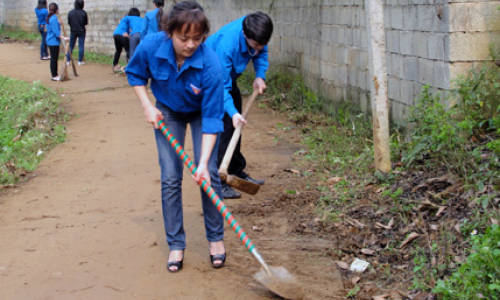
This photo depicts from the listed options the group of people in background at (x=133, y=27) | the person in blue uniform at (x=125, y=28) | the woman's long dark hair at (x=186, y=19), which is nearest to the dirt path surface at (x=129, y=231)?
the woman's long dark hair at (x=186, y=19)

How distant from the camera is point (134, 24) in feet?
41.1

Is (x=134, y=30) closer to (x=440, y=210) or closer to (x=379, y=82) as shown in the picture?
(x=379, y=82)

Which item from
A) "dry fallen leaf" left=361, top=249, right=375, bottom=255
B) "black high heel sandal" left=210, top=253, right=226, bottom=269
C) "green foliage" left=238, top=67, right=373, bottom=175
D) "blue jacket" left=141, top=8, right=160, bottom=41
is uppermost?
"blue jacket" left=141, top=8, right=160, bottom=41

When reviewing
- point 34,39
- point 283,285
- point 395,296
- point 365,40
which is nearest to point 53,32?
point 365,40

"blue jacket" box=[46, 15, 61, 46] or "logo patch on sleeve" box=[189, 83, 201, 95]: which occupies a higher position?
"blue jacket" box=[46, 15, 61, 46]

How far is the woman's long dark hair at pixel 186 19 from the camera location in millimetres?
3353

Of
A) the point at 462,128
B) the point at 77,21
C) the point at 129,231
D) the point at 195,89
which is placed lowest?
the point at 129,231

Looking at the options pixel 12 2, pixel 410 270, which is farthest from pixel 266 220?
pixel 12 2

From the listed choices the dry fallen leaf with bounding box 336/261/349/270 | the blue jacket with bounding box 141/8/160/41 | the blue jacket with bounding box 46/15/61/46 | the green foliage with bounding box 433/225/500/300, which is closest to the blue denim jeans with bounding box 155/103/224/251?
the dry fallen leaf with bounding box 336/261/349/270

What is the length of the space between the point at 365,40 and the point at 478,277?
4.43 metres

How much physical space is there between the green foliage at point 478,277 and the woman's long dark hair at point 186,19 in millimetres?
2005

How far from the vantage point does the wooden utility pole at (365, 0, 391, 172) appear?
5.24 metres

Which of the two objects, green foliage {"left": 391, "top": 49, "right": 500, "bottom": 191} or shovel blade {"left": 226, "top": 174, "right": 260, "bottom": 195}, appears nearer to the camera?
green foliage {"left": 391, "top": 49, "right": 500, "bottom": 191}

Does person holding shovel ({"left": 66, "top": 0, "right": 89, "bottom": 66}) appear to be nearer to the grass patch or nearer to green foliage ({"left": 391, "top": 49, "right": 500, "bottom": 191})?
the grass patch
